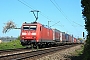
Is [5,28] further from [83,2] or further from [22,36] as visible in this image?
[83,2]

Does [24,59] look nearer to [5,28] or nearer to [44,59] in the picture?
[44,59]

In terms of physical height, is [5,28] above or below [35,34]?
above

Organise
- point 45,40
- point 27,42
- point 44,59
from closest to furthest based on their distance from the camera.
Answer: point 44,59 → point 27,42 → point 45,40

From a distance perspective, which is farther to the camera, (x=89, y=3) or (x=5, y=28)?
(x=5, y=28)

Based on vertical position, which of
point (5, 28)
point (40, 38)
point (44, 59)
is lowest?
point (44, 59)

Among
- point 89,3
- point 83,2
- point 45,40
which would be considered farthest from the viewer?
point 45,40

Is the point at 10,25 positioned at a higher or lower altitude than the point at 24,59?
higher

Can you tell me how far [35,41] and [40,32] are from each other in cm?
203

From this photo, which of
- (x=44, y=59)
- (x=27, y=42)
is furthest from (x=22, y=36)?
(x=44, y=59)

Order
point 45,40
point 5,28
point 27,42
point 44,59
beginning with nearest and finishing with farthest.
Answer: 1. point 44,59
2. point 27,42
3. point 45,40
4. point 5,28

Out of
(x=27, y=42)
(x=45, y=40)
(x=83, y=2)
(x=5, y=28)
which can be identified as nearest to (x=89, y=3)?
(x=83, y=2)

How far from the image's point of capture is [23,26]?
32.1 m

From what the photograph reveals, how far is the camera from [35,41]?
104 feet

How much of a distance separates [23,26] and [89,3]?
18.7 meters
